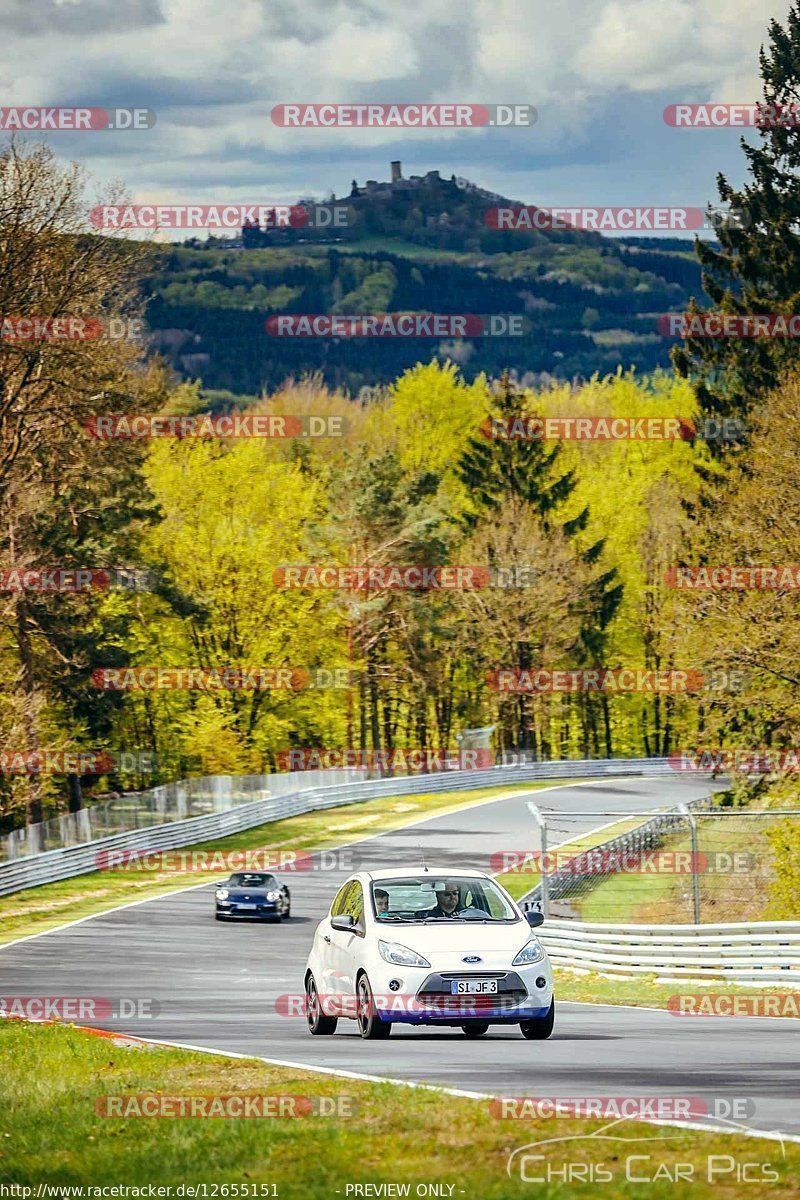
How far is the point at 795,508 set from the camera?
40.6m

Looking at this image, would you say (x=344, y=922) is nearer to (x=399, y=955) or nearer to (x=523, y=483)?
(x=399, y=955)

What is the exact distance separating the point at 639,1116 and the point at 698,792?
57.8 metres

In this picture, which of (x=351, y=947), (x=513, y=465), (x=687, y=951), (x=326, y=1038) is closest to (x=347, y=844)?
(x=687, y=951)

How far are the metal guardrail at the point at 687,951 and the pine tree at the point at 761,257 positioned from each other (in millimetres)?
25295

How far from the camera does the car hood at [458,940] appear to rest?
15023 millimetres

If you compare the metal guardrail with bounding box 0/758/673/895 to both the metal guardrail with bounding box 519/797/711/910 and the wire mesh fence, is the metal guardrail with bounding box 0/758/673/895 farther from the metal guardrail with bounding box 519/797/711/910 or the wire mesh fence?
the metal guardrail with bounding box 519/797/711/910

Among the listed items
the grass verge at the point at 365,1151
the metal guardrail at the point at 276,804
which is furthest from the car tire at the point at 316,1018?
the metal guardrail at the point at 276,804

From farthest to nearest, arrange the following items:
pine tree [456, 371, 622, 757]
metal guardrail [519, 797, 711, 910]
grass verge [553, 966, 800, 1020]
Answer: pine tree [456, 371, 622, 757]
metal guardrail [519, 797, 711, 910]
grass verge [553, 966, 800, 1020]

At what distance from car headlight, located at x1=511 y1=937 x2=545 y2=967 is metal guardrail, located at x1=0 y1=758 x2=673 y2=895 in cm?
3120

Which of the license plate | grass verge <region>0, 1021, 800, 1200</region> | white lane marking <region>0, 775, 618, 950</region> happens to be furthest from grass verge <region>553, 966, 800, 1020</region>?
white lane marking <region>0, 775, 618, 950</region>

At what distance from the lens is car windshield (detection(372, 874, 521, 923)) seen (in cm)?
1603

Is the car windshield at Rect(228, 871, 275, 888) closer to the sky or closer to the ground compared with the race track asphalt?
closer to the sky

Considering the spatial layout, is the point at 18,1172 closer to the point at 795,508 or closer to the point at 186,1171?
the point at 186,1171

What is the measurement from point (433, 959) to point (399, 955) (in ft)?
1.05
